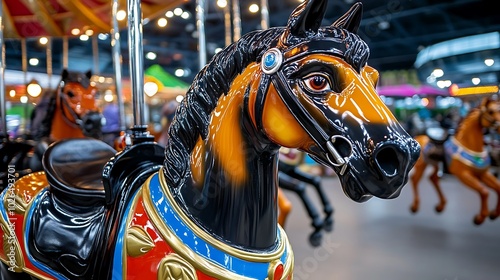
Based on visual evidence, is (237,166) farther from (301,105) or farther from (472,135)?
(472,135)

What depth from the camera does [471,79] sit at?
6996 millimetres

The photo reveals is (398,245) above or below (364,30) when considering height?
below

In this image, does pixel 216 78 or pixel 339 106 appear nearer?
pixel 339 106

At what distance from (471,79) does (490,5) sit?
295 cm

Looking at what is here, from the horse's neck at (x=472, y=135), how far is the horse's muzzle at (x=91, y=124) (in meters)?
3.58

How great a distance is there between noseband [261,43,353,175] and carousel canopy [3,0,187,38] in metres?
1.68

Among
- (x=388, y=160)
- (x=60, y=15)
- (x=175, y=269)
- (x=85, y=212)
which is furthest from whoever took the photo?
(x=60, y=15)

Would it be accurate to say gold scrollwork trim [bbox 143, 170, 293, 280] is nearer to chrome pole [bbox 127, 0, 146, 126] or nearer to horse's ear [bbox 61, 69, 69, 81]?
chrome pole [bbox 127, 0, 146, 126]

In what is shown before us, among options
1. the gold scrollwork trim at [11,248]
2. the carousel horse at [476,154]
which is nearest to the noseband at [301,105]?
the gold scrollwork trim at [11,248]

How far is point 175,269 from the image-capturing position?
29.2 inches

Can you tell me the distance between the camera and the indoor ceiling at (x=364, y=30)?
780 centimetres

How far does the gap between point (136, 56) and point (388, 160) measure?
69 cm

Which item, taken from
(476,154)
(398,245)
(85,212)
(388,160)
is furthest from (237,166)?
(476,154)

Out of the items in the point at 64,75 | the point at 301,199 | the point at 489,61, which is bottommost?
the point at 301,199
